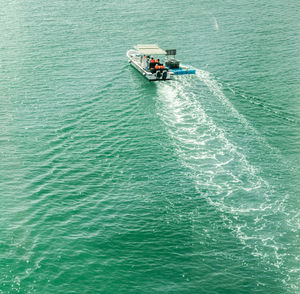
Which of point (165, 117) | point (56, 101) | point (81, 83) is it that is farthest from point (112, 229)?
point (81, 83)

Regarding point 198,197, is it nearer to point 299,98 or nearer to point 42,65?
point 299,98

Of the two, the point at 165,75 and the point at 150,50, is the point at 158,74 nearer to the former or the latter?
the point at 165,75

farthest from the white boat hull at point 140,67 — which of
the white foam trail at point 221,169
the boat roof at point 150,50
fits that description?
the white foam trail at point 221,169

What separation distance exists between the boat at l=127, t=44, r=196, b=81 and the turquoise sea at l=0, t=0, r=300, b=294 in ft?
9.49

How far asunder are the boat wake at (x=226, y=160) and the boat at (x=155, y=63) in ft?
13.5

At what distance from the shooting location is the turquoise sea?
5116 centimetres

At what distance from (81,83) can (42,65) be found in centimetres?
1641

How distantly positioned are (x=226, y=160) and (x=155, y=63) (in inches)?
1769

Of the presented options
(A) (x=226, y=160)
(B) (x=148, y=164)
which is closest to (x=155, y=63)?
(B) (x=148, y=164)

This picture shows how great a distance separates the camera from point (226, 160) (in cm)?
7175

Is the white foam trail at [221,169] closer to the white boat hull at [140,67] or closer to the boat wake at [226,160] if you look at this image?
the boat wake at [226,160]

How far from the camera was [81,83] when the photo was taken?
101m

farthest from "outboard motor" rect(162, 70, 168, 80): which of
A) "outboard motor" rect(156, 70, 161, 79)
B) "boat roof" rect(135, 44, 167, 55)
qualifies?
"boat roof" rect(135, 44, 167, 55)

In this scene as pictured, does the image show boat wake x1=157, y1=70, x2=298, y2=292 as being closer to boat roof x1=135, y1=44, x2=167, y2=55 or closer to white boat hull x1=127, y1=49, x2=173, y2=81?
white boat hull x1=127, y1=49, x2=173, y2=81
